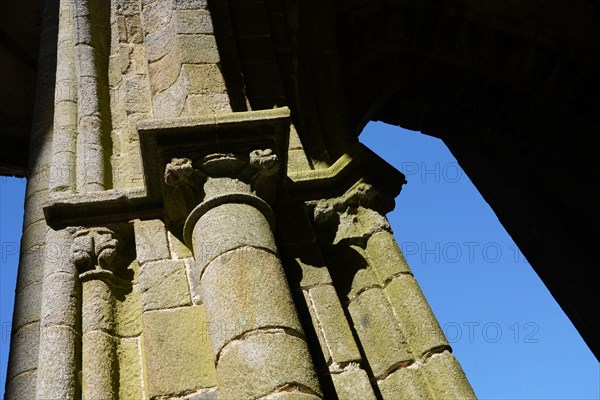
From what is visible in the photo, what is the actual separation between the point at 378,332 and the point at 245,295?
0.74m

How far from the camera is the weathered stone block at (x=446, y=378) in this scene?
99.3 inches

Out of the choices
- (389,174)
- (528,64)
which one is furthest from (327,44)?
(528,64)

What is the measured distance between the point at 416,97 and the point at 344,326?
14.3 feet

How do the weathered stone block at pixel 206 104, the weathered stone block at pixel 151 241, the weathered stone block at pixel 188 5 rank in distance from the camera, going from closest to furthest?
the weathered stone block at pixel 151 241
the weathered stone block at pixel 206 104
the weathered stone block at pixel 188 5

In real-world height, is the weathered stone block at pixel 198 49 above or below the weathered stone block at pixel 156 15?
below

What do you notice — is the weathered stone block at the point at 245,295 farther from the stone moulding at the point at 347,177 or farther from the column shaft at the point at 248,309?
the stone moulding at the point at 347,177

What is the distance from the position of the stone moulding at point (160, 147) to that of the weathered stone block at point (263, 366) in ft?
2.93

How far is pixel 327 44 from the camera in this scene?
4977mm

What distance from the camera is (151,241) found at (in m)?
2.80

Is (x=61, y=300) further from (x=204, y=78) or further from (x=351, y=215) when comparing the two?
(x=351, y=215)

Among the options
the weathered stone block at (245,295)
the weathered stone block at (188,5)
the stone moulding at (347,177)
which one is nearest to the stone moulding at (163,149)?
the stone moulding at (347,177)

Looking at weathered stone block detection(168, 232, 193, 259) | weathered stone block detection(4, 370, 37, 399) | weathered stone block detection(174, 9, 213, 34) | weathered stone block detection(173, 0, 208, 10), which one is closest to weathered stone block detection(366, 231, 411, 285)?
weathered stone block detection(168, 232, 193, 259)

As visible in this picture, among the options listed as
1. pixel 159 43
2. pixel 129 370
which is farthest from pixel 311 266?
pixel 159 43

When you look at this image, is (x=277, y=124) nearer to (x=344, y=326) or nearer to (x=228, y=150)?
(x=228, y=150)
